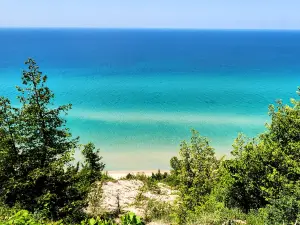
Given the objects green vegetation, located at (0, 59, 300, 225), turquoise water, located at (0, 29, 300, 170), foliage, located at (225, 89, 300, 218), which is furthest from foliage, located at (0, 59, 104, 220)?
turquoise water, located at (0, 29, 300, 170)

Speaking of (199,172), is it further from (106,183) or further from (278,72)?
(278,72)

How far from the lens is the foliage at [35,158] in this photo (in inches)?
543

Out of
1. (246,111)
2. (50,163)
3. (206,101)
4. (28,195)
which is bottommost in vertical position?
(28,195)

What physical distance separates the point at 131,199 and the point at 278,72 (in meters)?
99.0

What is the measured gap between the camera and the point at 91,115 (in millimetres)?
57156

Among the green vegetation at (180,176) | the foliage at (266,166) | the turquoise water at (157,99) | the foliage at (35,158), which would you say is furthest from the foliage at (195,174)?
the turquoise water at (157,99)

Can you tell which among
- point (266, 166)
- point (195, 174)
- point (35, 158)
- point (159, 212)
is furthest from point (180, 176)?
point (35, 158)

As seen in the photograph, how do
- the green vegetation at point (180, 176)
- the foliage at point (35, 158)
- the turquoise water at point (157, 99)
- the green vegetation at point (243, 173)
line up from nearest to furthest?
the green vegetation at point (180, 176) < the foliage at point (35, 158) < the green vegetation at point (243, 173) < the turquoise water at point (157, 99)

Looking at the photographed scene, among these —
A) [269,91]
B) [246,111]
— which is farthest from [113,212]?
[269,91]

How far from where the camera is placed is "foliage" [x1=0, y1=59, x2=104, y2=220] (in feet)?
45.2

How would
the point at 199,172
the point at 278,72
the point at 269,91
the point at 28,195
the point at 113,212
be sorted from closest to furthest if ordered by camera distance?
the point at 28,195
the point at 199,172
the point at 113,212
the point at 269,91
the point at 278,72

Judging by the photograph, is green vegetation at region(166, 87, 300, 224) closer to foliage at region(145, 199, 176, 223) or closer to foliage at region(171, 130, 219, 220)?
foliage at region(171, 130, 219, 220)

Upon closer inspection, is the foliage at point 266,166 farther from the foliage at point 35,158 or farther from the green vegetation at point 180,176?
the foliage at point 35,158

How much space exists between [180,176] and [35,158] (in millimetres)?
7796
